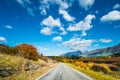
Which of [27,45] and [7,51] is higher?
[27,45]

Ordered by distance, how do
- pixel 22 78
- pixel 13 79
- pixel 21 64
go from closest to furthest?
pixel 13 79, pixel 22 78, pixel 21 64

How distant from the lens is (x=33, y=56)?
5225cm

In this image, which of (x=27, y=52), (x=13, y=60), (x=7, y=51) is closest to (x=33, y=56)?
(x=27, y=52)

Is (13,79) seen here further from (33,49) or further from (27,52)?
(33,49)

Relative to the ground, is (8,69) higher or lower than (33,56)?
lower

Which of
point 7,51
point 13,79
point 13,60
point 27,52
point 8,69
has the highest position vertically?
point 27,52

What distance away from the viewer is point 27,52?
168ft

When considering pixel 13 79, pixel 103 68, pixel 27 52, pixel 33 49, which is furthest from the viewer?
pixel 103 68

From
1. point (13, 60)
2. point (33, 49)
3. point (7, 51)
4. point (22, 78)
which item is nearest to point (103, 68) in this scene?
point (33, 49)

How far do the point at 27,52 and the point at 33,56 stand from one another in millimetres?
2277

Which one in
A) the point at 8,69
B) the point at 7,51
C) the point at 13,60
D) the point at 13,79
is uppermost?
the point at 7,51

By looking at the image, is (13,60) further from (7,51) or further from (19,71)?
(7,51)

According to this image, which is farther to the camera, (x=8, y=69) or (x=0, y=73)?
(x=8, y=69)

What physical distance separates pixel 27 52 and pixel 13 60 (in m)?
33.3
